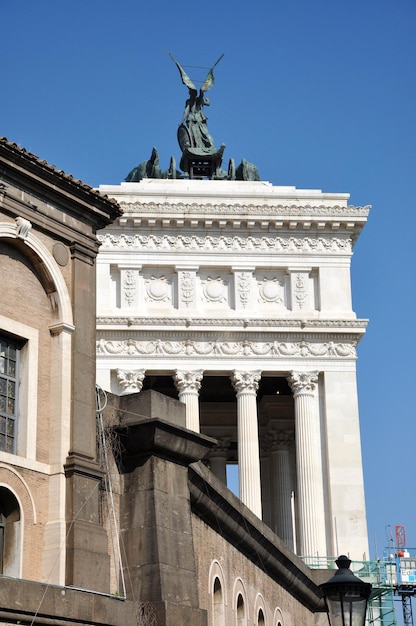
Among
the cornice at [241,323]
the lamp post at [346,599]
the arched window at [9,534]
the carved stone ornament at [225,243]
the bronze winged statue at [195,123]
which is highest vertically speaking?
the bronze winged statue at [195,123]

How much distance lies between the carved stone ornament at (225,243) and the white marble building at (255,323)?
0.06m

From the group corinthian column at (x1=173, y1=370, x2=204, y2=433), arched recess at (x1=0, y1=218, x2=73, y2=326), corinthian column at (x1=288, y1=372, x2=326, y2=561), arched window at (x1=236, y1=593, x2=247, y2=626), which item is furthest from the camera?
corinthian column at (x1=173, y1=370, x2=204, y2=433)

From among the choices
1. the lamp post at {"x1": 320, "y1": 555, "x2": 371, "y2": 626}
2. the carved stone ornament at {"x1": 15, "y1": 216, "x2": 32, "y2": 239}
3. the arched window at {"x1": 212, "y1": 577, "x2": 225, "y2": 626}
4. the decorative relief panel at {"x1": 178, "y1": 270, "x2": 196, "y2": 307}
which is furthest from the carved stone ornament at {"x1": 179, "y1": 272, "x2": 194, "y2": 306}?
the lamp post at {"x1": 320, "y1": 555, "x2": 371, "y2": 626}

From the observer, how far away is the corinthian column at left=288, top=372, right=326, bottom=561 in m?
71.6

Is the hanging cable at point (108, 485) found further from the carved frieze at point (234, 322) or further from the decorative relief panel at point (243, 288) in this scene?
the decorative relief panel at point (243, 288)

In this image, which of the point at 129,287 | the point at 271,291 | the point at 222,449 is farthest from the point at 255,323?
the point at 222,449

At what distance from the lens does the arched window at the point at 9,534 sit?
27391 mm

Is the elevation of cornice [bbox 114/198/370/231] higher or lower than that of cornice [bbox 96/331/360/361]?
higher

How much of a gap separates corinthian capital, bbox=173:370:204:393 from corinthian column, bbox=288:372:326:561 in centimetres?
528

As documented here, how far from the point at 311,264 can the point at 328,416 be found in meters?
9.40

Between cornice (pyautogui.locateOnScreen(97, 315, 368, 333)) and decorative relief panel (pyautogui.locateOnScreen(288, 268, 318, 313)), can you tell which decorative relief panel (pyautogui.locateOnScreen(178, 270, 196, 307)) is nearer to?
cornice (pyautogui.locateOnScreen(97, 315, 368, 333))

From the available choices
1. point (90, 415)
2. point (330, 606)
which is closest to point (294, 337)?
point (90, 415)

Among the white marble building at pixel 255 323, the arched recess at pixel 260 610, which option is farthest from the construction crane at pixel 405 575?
the arched recess at pixel 260 610

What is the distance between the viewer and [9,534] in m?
27.7
